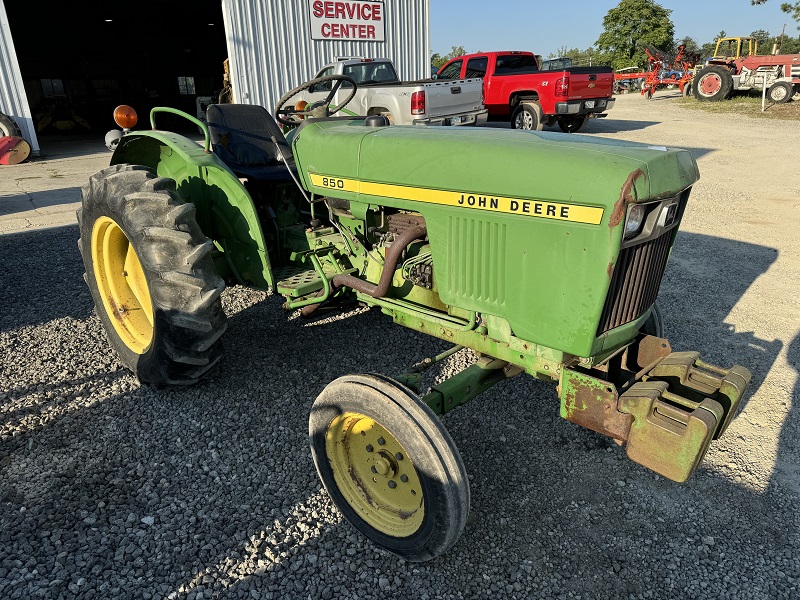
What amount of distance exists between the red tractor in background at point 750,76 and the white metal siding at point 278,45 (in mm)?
11819

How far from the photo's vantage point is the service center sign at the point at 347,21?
13.1 metres

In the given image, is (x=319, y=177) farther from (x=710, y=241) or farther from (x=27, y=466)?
(x=710, y=241)

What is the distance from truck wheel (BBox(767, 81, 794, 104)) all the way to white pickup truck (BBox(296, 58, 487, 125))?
12622mm

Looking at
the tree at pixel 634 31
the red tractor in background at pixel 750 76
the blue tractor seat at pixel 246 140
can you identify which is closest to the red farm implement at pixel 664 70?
the red tractor in background at pixel 750 76

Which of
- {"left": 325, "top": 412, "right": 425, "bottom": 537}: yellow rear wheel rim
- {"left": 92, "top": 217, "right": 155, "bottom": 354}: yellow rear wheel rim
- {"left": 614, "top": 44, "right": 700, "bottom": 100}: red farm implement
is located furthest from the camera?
{"left": 614, "top": 44, "right": 700, "bottom": 100}: red farm implement

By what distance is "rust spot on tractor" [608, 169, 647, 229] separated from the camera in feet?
5.94

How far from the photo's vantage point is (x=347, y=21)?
44.1 feet

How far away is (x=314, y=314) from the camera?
348 centimetres

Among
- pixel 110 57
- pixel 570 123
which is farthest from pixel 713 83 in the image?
pixel 110 57

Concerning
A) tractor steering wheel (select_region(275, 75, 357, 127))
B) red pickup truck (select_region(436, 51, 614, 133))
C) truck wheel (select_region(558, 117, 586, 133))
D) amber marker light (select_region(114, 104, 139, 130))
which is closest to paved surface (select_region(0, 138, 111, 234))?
amber marker light (select_region(114, 104, 139, 130))

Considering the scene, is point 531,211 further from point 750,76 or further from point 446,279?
point 750,76

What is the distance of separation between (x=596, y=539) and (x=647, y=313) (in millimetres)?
949

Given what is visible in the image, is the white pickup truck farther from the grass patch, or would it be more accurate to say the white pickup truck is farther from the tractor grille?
the grass patch

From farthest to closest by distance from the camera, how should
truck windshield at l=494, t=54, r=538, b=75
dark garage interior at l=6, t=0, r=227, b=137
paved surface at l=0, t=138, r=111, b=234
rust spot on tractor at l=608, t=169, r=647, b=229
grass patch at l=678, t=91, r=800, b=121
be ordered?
dark garage interior at l=6, t=0, r=227, b=137
grass patch at l=678, t=91, r=800, b=121
truck windshield at l=494, t=54, r=538, b=75
paved surface at l=0, t=138, r=111, b=234
rust spot on tractor at l=608, t=169, r=647, b=229
